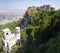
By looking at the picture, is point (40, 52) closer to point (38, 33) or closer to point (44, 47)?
point (44, 47)

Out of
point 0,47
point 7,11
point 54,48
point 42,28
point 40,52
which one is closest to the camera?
point 54,48

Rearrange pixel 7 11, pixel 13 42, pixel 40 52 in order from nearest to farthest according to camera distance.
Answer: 1. pixel 40 52
2. pixel 13 42
3. pixel 7 11

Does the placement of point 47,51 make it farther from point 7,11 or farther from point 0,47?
point 7,11

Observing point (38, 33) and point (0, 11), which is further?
point (0, 11)

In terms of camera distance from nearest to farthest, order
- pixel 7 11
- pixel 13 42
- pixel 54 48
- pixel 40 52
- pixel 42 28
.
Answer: pixel 54 48 < pixel 40 52 < pixel 42 28 < pixel 13 42 < pixel 7 11

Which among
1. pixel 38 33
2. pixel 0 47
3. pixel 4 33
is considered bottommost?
pixel 0 47

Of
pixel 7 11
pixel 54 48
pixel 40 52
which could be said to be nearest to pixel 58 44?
pixel 54 48

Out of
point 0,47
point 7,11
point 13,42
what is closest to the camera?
point 13,42

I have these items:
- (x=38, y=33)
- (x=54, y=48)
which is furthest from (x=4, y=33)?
(x=54, y=48)

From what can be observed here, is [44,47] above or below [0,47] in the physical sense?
above
